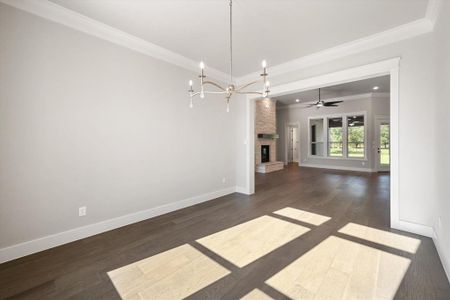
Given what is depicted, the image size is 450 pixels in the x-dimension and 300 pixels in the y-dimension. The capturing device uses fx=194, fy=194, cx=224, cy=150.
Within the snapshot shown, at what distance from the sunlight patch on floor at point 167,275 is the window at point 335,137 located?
28.9 ft

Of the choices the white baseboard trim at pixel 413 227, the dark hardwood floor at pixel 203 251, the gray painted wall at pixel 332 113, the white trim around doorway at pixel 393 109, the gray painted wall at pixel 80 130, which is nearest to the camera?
the dark hardwood floor at pixel 203 251

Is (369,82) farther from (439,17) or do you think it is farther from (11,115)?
(11,115)

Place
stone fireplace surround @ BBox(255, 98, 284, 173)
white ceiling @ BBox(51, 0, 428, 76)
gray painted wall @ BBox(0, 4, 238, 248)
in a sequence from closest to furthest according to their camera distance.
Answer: gray painted wall @ BBox(0, 4, 238, 248)
white ceiling @ BBox(51, 0, 428, 76)
stone fireplace surround @ BBox(255, 98, 284, 173)

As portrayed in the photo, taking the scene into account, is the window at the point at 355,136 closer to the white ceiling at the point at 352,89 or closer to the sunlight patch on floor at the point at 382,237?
the white ceiling at the point at 352,89

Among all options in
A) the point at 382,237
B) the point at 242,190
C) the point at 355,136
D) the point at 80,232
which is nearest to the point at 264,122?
the point at 355,136

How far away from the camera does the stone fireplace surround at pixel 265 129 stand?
8.52 metres

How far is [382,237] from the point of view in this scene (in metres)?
2.63

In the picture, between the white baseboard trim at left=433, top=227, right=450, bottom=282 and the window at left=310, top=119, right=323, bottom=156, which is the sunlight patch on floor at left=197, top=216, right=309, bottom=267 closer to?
the white baseboard trim at left=433, top=227, right=450, bottom=282

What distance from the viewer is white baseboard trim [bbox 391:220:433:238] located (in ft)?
8.63

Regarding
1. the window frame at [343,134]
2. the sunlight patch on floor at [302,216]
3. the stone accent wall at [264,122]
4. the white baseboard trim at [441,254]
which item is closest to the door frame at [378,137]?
the window frame at [343,134]

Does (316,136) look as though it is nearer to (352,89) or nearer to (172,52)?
(352,89)

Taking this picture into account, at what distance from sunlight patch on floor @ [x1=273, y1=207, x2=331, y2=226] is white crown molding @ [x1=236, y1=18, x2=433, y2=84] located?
2.81 meters

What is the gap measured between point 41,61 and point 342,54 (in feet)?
14.5

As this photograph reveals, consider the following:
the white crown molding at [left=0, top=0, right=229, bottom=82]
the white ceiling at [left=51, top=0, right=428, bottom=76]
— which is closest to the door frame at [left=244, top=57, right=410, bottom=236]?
the white ceiling at [left=51, top=0, right=428, bottom=76]
